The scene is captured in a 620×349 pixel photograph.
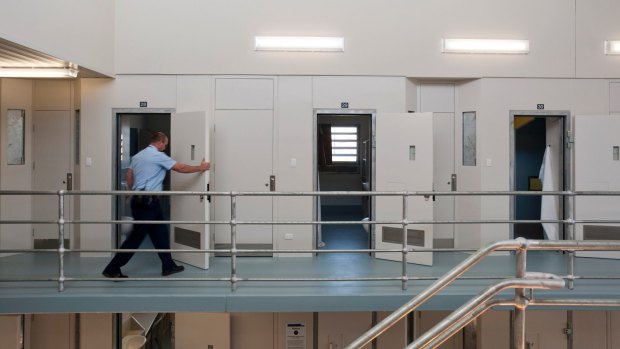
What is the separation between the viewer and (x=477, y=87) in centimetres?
644

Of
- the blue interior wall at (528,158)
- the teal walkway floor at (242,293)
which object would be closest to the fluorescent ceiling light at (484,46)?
the blue interior wall at (528,158)

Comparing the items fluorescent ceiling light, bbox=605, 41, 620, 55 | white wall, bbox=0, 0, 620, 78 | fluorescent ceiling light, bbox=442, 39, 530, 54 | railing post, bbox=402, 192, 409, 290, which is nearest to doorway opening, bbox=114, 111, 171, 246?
white wall, bbox=0, 0, 620, 78

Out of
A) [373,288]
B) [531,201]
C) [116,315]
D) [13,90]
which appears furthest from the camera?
[531,201]

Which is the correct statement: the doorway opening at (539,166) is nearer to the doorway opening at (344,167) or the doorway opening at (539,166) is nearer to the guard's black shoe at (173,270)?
the doorway opening at (344,167)

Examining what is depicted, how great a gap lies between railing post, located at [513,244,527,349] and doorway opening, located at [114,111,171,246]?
4441mm

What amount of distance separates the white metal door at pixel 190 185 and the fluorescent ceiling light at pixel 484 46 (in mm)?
3489

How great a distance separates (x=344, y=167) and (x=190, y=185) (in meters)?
4.46

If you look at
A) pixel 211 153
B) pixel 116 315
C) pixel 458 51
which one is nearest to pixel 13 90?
pixel 211 153

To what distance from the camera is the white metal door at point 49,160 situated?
6457 mm

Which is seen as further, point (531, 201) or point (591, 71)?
point (531, 201)

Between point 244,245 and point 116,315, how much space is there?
1.82m

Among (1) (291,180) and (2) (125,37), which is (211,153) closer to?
(1) (291,180)

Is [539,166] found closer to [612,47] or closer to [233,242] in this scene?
[612,47]

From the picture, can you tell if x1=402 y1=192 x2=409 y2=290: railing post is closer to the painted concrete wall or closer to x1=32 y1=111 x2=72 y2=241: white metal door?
the painted concrete wall
